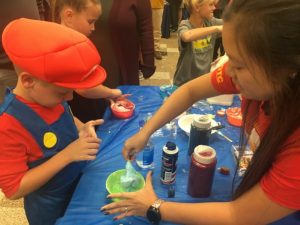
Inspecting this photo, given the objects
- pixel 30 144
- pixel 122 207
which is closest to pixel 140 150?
pixel 122 207

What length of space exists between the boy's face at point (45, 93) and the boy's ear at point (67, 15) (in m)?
0.62

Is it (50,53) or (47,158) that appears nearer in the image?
(50,53)

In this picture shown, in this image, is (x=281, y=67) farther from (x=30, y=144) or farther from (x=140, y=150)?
(x=30, y=144)

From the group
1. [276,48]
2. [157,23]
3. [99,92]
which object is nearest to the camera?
[276,48]

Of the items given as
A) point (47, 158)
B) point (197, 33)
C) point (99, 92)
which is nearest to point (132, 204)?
point (47, 158)

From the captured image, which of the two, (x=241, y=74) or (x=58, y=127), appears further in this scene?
(x=58, y=127)

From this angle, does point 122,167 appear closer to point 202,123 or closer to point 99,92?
point 202,123

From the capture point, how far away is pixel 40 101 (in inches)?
35.9

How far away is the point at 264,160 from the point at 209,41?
4.92 feet

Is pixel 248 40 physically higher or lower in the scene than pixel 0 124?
higher

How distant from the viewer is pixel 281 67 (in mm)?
619

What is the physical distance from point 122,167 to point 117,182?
9 cm

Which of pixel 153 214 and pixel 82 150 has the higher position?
pixel 82 150

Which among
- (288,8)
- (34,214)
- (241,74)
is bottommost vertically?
(34,214)
